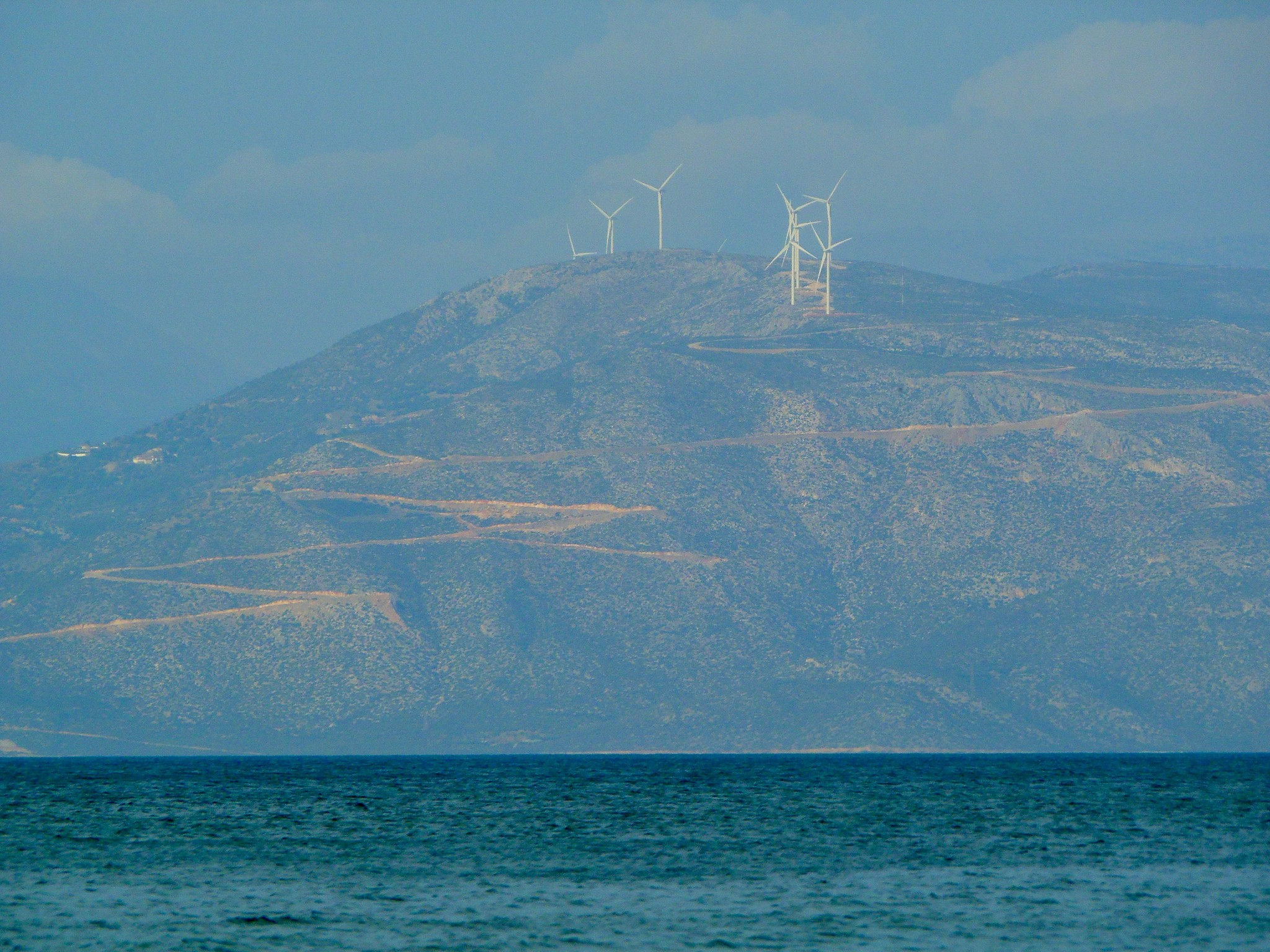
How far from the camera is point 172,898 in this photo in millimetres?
72500

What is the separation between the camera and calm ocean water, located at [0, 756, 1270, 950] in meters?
64.1

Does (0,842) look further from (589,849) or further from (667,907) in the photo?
(667,907)

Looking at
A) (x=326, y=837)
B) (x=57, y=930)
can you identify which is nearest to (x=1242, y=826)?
(x=326, y=837)

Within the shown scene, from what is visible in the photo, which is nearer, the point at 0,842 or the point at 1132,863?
the point at 1132,863

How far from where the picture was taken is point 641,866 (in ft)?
272

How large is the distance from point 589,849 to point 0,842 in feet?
102

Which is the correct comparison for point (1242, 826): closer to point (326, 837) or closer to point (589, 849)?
point (589, 849)

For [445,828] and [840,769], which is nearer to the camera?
[445,828]

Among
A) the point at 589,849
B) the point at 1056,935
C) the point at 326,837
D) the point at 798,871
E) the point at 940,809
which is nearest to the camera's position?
the point at 1056,935

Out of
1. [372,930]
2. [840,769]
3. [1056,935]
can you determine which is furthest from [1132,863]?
[840,769]

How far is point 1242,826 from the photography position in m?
99.9

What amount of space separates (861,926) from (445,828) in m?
41.2

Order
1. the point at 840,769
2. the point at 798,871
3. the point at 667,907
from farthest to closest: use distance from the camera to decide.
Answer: the point at 840,769, the point at 798,871, the point at 667,907

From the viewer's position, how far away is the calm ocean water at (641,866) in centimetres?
6412
